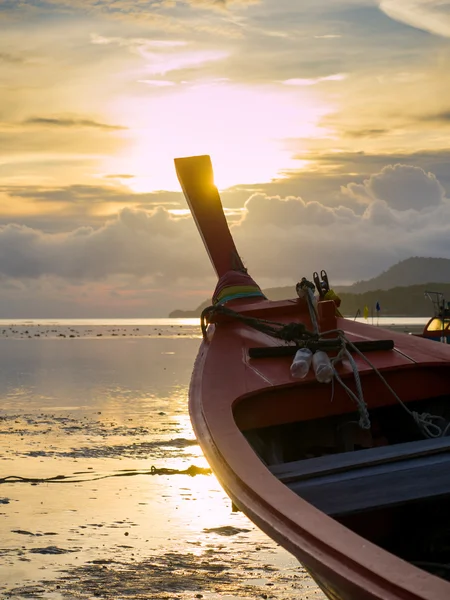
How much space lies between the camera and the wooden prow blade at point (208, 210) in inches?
462

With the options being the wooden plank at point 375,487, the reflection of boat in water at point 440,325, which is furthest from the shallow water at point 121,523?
the reflection of boat in water at point 440,325

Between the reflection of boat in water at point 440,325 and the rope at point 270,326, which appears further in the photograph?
the reflection of boat in water at point 440,325

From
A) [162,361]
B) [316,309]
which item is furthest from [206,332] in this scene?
[162,361]

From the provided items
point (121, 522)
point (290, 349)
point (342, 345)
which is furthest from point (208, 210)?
point (342, 345)

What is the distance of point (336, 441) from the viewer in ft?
22.7

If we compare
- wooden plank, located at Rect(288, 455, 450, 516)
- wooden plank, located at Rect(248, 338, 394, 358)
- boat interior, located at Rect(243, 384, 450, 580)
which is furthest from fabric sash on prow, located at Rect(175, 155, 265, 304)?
wooden plank, located at Rect(288, 455, 450, 516)

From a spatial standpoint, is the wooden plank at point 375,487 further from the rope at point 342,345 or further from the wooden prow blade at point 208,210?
the wooden prow blade at point 208,210

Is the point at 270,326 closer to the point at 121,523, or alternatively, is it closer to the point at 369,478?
the point at 121,523

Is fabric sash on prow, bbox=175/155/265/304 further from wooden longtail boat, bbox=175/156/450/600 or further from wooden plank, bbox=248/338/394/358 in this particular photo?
wooden plank, bbox=248/338/394/358

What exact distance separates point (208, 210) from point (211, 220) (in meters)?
0.25

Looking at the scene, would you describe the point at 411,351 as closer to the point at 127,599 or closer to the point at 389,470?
the point at 389,470

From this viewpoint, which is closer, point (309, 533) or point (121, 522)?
point (309, 533)

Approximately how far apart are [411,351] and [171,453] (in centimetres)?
711

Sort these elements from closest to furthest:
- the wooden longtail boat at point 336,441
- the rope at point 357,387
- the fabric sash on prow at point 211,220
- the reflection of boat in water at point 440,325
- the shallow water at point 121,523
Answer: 1. the wooden longtail boat at point 336,441
2. the rope at point 357,387
3. the shallow water at point 121,523
4. the fabric sash on prow at point 211,220
5. the reflection of boat in water at point 440,325
